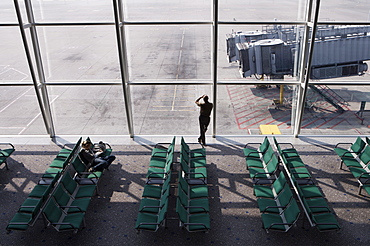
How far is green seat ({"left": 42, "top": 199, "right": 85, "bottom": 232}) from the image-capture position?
5.89 metres

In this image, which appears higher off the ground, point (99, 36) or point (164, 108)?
point (99, 36)

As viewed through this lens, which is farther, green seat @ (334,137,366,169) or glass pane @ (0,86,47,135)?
glass pane @ (0,86,47,135)

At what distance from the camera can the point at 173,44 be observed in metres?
8.91

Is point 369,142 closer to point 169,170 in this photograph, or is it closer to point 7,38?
point 169,170

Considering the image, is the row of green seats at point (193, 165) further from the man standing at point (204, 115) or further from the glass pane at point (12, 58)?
the glass pane at point (12, 58)

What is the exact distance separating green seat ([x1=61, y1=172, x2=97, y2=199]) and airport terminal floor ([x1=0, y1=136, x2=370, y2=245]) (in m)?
0.37

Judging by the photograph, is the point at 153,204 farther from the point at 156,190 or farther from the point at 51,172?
the point at 51,172

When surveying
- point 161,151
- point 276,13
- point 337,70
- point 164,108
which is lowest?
point 161,151

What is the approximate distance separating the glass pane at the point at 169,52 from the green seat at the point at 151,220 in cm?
421

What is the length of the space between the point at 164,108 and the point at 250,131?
8.92 feet

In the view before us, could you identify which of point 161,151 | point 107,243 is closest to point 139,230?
point 107,243

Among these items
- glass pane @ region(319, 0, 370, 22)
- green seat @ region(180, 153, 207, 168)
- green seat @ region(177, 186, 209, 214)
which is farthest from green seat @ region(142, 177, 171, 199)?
glass pane @ region(319, 0, 370, 22)

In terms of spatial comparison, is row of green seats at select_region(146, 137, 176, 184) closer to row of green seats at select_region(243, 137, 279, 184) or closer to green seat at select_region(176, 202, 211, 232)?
green seat at select_region(176, 202, 211, 232)

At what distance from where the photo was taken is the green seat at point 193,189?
6.69m
